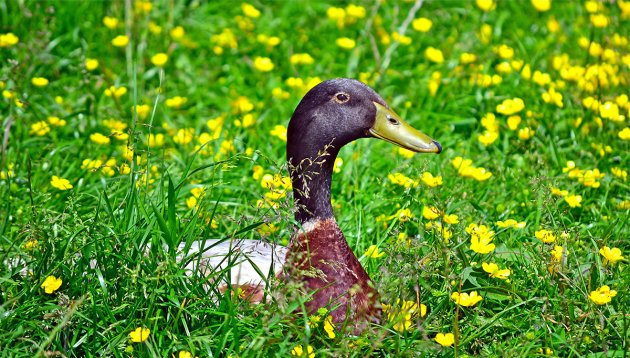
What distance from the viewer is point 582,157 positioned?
4422 mm

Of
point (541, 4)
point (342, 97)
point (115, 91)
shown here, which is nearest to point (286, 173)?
point (342, 97)

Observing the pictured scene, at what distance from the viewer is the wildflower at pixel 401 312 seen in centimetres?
288

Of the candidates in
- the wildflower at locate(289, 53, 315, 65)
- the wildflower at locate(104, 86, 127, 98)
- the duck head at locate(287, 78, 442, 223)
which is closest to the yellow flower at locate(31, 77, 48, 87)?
the wildflower at locate(104, 86, 127, 98)

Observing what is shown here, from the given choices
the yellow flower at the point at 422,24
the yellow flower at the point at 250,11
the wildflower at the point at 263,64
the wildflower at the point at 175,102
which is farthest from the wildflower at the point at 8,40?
the yellow flower at the point at 422,24

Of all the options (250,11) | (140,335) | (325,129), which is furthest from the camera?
(250,11)

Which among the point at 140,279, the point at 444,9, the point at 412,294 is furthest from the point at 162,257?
the point at 444,9

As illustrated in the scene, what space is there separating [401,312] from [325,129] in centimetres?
70

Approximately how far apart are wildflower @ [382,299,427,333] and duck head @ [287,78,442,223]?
45 cm

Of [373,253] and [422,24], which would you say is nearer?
[373,253]

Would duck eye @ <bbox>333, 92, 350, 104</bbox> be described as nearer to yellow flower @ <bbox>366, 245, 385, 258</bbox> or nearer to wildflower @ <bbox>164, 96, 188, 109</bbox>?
yellow flower @ <bbox>366, 245, 385, 258</bbox>

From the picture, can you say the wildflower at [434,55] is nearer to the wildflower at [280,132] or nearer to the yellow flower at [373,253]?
the wildflower at [280,132]

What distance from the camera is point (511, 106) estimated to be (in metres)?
4.47

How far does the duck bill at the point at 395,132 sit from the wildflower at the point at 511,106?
118 cm

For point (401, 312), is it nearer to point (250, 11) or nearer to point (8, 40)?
point (8, 40)
